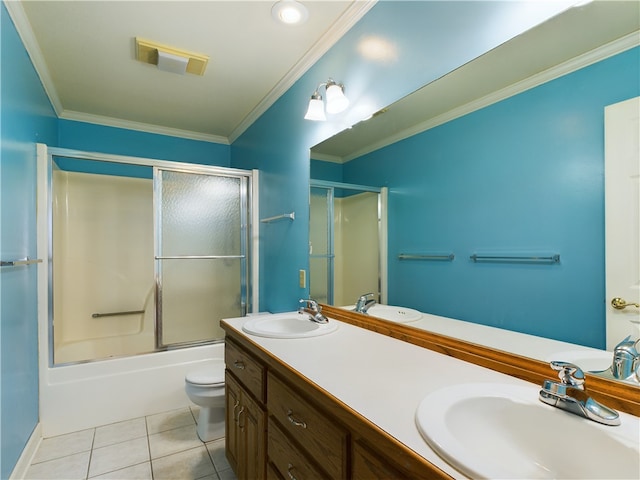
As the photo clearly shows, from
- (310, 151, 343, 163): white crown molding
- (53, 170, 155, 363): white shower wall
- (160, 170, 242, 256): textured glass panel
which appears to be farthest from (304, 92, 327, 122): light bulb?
(53, 170, 155, 363): white shower wall

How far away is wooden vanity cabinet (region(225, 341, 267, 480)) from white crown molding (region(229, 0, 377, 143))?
1.70 meters

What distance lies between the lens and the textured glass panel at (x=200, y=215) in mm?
2557

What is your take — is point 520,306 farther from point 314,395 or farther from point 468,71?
point 468,71

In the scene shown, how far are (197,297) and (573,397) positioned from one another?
2.68 m

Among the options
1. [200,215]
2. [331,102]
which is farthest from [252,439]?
[200,215]

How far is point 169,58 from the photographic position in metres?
1.98

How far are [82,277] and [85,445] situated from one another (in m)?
1.61

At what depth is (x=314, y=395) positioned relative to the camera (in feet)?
2.82

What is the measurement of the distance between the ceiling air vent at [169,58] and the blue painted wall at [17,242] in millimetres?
585

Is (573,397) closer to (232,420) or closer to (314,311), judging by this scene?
(314,311)

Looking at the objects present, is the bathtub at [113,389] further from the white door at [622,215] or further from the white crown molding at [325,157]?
the white door at [622,215]

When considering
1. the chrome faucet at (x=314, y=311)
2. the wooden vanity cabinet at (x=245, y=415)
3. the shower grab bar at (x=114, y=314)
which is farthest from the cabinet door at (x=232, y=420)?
the shower grab bar at (x=114, y=314)

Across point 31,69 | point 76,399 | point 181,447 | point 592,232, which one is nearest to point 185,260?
point 76,399

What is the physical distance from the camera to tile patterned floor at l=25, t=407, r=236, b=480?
1701 mm
